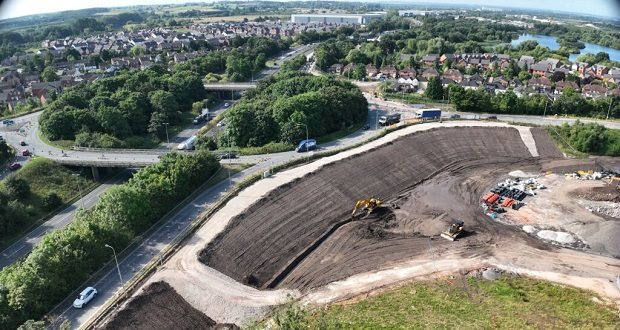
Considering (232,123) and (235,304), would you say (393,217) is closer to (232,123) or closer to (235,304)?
(235,304)

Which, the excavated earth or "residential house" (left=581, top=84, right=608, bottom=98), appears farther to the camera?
"residential house" (left=581, top=84, right=608, bottom=98)

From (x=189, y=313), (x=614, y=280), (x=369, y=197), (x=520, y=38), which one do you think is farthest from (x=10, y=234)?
(x=520, y=38)

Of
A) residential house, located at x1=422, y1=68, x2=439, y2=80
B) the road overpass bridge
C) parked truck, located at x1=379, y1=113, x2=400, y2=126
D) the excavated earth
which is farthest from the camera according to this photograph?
residential house, located at x1=422, y1=68, x2=439, y2=80

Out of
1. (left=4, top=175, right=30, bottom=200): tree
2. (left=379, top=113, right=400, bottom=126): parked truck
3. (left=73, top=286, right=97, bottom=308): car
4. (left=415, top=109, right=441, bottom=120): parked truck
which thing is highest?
(left=415, top=109, right=441, bottom=120): parked truck

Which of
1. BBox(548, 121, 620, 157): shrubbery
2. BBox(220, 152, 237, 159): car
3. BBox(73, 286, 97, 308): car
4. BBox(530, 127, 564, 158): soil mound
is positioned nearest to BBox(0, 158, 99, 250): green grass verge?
BBox(220, 152, 237, 159): car

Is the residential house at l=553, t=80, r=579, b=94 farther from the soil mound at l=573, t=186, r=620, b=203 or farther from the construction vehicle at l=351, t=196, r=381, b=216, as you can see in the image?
the construction vehicle at l=351, t=196, r=381, b=216

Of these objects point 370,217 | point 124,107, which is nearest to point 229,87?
point 124,107

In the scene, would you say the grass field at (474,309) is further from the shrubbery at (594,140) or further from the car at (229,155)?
the shrubbery at (594,140)
